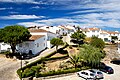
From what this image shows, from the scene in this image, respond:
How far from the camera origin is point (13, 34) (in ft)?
223

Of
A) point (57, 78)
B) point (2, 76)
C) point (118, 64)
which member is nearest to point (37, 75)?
point (57, 78)

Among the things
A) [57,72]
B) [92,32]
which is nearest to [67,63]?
[57,72]

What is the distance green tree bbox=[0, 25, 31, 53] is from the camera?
222 ft

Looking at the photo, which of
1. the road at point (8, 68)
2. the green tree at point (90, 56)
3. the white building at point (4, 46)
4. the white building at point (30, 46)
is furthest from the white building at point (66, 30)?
the green tree at point (90, 56)

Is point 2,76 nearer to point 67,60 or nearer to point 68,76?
point 68,76

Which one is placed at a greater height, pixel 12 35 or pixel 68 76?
pixel 12 35

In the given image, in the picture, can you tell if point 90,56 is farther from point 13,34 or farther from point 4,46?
point 4,46

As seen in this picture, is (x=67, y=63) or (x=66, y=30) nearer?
(x=67, y=63)

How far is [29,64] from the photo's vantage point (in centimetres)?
6000

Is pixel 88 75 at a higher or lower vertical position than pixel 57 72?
lower

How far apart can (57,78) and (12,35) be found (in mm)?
22371

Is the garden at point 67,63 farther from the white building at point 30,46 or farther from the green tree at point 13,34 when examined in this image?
the green tree at point 13,34

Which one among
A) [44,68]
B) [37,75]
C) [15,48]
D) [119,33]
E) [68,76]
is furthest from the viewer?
[119,33]

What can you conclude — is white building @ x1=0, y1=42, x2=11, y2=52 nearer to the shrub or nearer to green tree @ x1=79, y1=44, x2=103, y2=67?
green tree @ x1=79, y1=44, x2=103, y2=67
